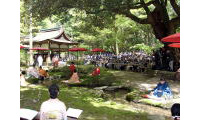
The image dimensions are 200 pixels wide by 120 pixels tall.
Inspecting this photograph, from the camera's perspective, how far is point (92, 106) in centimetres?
745

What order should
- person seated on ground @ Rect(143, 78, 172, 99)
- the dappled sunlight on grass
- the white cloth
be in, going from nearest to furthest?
the white cloth, the dappled sunlight on grass, person seated on ground @ Rect(143, 78, 172, 99)

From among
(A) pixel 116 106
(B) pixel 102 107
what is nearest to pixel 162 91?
A: (A) pixel 116 106

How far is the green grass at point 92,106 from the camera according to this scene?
6.39 meters

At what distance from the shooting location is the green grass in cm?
639

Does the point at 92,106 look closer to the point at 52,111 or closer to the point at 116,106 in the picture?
the point at 116,106

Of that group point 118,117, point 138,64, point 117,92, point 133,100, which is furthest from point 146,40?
point 118,117

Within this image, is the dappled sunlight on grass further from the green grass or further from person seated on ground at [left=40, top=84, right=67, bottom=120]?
person seated on ground at [left=40, top=84, right=67, bottom=120]

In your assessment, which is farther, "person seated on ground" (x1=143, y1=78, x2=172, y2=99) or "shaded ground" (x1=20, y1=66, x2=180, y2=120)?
"person seated on ground" (x1=143, y1=78, x2=172, y2=99)

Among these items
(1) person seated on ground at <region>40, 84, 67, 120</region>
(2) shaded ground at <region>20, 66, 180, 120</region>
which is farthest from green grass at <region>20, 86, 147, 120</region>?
(1) person seated on ground at <region>40, 84, 67, 120</region>

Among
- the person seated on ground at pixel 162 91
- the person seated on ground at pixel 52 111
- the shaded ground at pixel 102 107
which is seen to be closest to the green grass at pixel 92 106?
the shaded ground at pixel 102 107
